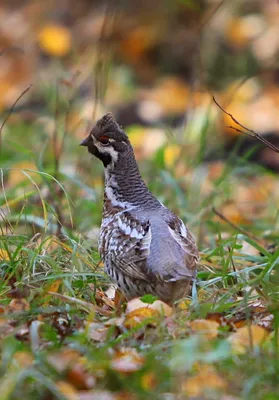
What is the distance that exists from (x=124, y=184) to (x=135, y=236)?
2.08 feet

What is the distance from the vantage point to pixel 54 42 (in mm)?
10984

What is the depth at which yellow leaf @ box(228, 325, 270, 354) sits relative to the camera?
3.39 metres

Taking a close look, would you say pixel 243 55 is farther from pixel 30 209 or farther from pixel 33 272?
pixel 33 272

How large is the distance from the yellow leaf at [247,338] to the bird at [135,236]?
622 millimetres

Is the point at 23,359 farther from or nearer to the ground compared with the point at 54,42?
nearer to the ground

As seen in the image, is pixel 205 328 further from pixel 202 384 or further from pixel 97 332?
pixel 202 384

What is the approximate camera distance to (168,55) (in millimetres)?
12484

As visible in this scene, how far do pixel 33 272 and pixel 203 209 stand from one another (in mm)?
2456

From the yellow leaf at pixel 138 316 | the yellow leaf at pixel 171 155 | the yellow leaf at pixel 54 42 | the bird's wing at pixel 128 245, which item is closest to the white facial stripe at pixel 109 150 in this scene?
the bird's wing at pixel 128 245

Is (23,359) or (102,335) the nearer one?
(23,359)

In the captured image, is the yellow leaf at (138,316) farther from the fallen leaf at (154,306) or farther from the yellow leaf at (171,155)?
the yellow leaf at (171,155)

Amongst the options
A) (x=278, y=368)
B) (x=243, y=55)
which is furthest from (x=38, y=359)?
(x=243, y=55)

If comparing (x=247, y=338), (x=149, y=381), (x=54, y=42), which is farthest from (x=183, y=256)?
(x=54, y=42)

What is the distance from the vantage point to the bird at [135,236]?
4.28m
